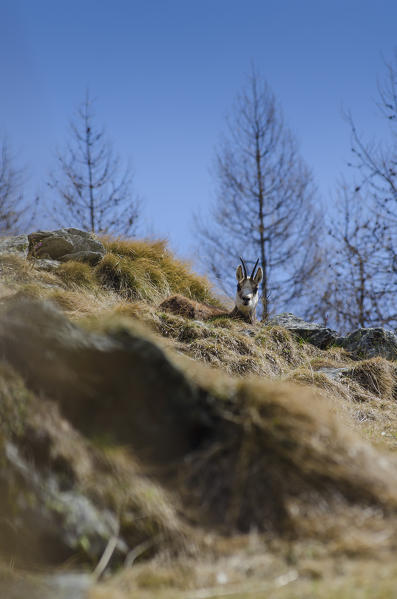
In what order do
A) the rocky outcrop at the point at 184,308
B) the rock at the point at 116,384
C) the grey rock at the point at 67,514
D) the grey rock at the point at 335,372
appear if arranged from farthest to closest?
1. the rocky outcrop at the point at 184,308
2. the grey rock at the point at 335,372
3. the rock at the point at 116,384
4. the grey rock at the point at 67,514

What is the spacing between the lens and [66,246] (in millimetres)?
8820

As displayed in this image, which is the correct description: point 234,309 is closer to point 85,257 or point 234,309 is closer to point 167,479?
point 85,257

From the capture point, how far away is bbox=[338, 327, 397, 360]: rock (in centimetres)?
855

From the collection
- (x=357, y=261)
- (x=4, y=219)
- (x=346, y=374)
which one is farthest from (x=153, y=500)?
(x=4, y=219)

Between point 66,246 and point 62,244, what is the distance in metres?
0.07

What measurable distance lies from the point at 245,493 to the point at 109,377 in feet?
2.78

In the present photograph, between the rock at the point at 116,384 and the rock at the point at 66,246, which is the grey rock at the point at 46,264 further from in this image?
the rock at the point at 116,384

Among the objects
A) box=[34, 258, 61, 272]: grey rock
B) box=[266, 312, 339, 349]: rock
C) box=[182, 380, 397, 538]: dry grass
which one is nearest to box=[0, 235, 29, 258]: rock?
box=[34, 258, 61, 272]: grey rock

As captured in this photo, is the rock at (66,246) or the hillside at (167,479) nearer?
the hillside at (167,479)

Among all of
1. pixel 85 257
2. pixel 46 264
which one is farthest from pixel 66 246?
pixel 46 264

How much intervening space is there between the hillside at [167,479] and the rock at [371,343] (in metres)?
5.98

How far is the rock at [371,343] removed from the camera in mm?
8555

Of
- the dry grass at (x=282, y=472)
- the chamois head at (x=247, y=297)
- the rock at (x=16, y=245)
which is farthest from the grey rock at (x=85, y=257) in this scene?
the dry grass at (x=282, y=472)

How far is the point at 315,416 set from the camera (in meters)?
2.72
